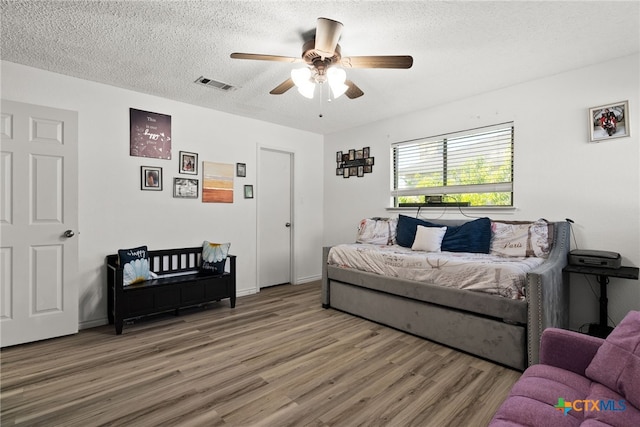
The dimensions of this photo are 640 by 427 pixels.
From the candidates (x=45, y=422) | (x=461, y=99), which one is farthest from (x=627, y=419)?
(x=461, y=99)

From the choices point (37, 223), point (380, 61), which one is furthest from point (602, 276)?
point (37, 223)

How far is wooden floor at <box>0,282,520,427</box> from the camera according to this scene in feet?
5.82

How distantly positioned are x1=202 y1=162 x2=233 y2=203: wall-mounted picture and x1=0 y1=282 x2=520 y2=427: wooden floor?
5.41 ft

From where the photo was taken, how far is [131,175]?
3438 millimetres

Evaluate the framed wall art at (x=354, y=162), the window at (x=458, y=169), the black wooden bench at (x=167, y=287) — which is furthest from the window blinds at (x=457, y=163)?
the black wooden bench at (x=167, y=287)

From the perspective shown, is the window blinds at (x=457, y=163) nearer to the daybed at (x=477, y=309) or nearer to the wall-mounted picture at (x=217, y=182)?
the daybed at (x=477, y=309)

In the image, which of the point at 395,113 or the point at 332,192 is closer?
the point at 395,113

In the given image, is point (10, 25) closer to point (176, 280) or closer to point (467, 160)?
point (176, 280)

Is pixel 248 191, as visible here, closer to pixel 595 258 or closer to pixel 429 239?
pixel 429 239

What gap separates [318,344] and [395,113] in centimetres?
315

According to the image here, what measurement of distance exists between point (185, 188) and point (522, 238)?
381 centimetres

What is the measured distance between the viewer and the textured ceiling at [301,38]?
6.69 ft

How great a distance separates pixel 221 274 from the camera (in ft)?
12.1

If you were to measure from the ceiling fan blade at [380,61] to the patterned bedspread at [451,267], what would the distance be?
1702 millimetres
